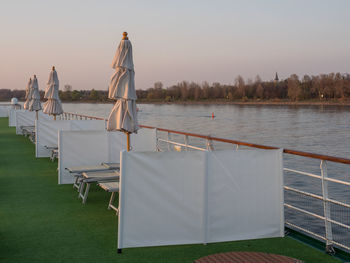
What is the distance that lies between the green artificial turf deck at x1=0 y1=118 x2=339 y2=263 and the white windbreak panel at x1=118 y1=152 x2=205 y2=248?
7.3 inches

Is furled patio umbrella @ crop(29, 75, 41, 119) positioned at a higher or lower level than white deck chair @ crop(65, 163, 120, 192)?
higher

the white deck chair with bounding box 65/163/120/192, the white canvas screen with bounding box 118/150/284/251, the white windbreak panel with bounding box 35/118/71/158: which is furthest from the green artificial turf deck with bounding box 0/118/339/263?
the white windbreak panel with bounding box 35/118/71/158

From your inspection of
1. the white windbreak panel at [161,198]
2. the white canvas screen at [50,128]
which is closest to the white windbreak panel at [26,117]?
the white canvas screen at [50,128]

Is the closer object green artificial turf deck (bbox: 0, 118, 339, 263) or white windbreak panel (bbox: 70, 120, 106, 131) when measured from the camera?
green artificial turf deck (bbox: 0, 118, 339, 263)

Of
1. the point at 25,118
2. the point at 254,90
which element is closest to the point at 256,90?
the point at 254,90

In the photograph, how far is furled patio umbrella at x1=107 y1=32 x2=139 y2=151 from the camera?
5328 mm

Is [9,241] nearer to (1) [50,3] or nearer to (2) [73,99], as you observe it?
(1) [50,3]

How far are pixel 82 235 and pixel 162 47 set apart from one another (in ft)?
89.7

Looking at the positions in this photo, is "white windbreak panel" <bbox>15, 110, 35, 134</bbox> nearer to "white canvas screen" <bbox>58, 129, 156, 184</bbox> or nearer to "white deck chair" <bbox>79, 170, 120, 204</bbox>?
"white canvas screen" <bbox>58, 129, 156, 184</bbox>

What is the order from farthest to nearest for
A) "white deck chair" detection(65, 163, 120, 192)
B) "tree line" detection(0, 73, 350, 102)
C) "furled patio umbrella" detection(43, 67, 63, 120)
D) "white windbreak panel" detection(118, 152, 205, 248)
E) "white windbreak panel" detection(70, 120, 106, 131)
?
"tree line" detection(0, 73, 350, 102), "furled patio umbrella" detection(43, 67, 63, 120), "white windbreak panel" detection(70, 120, 106, 131), "white deck chair" detection(65, 163, 120, 192), "white windbreak panel" detection(118, 152, 205, 248)

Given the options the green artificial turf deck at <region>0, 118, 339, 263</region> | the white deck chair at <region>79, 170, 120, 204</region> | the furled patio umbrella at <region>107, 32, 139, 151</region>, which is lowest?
the green artificial turf deck at <region>0, 118, 339, 263</region>

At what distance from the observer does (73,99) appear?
122 meters

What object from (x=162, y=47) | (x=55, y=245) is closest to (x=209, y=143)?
(x=55, y=245)

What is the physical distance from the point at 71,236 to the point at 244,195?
5.82 feet
